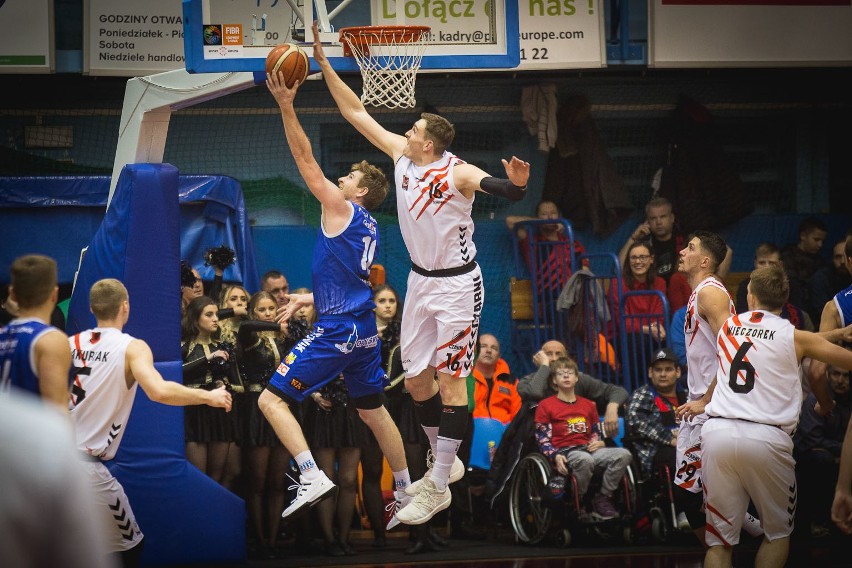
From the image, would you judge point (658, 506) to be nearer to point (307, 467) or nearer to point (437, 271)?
point (437, 271)

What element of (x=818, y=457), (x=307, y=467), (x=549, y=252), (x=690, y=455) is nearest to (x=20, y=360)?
(x=307, y=467)

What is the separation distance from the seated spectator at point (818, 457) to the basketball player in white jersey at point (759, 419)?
3.48 meters

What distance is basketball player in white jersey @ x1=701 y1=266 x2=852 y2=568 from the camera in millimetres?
6043

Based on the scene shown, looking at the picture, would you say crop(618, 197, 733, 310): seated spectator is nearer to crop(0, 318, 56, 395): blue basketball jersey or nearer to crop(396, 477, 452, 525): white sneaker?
crop(396, 477, 452, 525): white sneaker

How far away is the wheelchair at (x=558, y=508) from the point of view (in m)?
8.93

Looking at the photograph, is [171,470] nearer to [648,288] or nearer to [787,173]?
[648,288]

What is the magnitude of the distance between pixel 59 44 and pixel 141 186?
379 centimetres

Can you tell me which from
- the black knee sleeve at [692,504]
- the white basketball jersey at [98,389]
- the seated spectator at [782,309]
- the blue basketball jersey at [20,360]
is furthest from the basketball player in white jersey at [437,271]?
the seated spectator at [782,309]

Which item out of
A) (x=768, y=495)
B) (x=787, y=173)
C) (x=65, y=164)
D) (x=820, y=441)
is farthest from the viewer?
(x=787, y=173)

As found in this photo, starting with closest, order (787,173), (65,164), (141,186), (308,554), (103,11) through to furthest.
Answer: (141,186) < (308,554) < (103,11) < (65,164) < (787,173)

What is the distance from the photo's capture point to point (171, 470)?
804 centimetres

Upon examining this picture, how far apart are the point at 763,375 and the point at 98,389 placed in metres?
3.57

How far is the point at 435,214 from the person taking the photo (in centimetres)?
667

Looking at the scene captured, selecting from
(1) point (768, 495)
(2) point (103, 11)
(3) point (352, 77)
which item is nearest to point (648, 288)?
(3) point (352, 77)
